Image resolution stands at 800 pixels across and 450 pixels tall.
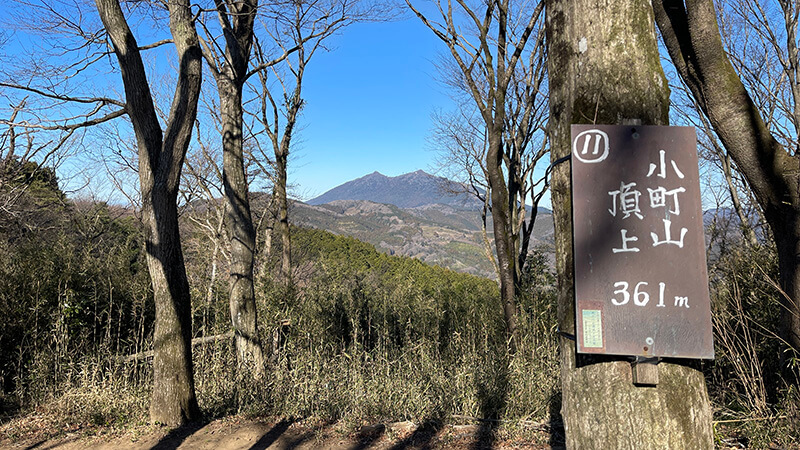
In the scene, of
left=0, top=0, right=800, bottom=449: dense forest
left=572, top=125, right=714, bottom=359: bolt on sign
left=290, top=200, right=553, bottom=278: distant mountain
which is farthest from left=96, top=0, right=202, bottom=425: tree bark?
left=290, top=200, right=553, bottom=278: distant mountain

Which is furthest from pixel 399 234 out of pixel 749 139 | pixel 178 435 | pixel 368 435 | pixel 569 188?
pixel 569 188

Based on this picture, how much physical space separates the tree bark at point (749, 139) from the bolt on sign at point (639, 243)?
2460 mm

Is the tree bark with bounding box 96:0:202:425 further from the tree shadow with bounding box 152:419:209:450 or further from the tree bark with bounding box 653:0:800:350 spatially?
the tree bark with bounding box 653:0:800:350

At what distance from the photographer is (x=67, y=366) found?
494 cm

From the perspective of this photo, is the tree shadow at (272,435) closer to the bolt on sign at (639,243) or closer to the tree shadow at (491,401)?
the tree shadow at (491,401)

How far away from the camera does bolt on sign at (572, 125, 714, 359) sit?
153 cm

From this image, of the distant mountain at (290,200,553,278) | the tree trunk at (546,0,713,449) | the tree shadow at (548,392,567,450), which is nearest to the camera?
the tree trunk at (546,0,713,449)

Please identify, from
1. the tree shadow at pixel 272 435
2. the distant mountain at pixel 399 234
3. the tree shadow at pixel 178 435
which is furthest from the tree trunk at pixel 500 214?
the distant mountain at pixel 399 234

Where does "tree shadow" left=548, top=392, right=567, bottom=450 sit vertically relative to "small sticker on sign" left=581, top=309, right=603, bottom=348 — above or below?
below

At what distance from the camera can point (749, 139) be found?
348 centimetres

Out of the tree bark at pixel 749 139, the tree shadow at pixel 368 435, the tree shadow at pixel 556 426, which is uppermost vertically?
the tree bark at pixel 749 139

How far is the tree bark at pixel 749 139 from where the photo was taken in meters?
3.36

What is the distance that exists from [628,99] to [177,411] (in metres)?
4.25

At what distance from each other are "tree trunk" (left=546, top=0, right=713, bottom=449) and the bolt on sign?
91 mm
